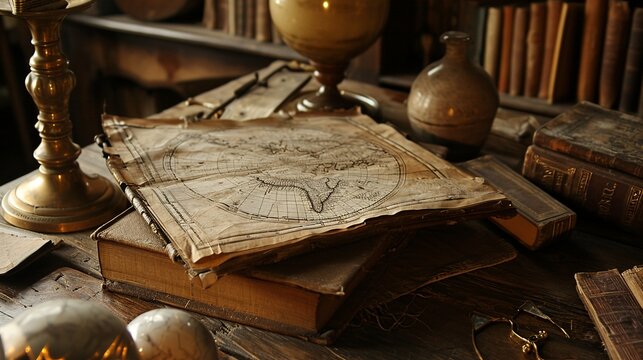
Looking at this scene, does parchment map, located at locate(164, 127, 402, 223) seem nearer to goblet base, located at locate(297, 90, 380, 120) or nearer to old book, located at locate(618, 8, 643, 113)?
goblet base, located at locate(297, 90, 380, 120)

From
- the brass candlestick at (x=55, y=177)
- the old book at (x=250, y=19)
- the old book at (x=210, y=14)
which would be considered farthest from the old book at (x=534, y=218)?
the old book at (x=210, y=14)

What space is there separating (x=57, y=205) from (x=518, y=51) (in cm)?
107

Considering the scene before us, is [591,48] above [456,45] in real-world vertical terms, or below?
below

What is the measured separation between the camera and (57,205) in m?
0.85

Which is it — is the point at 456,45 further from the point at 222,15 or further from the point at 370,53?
the point at 222,15

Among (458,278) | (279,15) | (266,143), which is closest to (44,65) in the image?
(266,143)

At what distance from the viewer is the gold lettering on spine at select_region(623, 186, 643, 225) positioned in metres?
0.85

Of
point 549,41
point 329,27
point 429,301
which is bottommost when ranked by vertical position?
point 429,301

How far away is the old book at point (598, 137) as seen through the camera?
0.88 meters

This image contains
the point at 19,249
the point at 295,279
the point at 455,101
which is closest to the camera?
the point at 295,279

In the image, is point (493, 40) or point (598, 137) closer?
point (598, 137)

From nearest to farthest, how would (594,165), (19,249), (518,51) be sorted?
(19,249) < (594,165) < (518,51)

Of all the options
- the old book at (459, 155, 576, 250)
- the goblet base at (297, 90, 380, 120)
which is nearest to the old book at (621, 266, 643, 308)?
the old book at (459, 155, 576, 250)

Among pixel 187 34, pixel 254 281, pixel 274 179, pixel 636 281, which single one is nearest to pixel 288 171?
pixel 274 179
